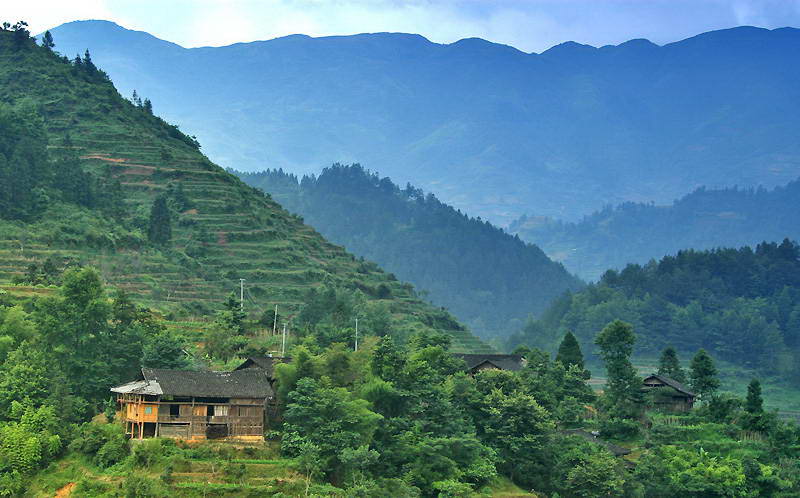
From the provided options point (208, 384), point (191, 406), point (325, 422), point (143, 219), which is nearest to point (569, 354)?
point (325, 422)

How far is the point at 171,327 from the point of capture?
67.6m

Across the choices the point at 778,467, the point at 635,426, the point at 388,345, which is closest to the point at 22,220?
the point at 388,345

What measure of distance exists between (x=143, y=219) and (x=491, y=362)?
33455 millimetres

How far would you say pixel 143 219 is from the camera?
91688mm

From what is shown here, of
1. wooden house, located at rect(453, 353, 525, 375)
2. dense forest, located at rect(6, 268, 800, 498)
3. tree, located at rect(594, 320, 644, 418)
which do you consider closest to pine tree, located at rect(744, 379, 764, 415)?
dense forest, located at rect(6, 268, 800, 498)

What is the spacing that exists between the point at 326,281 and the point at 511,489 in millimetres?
40477

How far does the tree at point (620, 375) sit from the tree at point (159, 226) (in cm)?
3512

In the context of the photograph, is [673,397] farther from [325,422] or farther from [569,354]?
[325,422]

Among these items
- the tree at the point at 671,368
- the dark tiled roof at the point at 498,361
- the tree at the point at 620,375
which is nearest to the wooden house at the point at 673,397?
the tree at the point at 620,375

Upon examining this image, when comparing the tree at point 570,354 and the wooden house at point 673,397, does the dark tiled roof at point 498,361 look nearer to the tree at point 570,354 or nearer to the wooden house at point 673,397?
the tree at point 570,354

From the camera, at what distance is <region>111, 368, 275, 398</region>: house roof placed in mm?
49406

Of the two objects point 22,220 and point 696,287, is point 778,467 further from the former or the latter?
point 696,287

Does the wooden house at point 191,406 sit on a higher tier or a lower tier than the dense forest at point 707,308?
lower

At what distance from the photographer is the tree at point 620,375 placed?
6712cm
